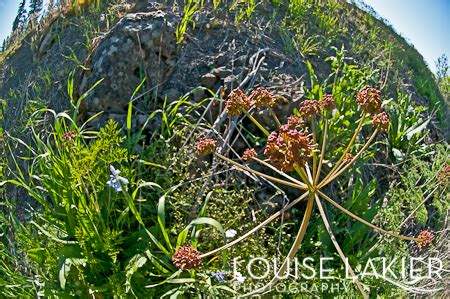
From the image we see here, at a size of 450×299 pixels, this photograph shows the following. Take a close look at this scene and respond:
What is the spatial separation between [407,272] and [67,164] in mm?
2030

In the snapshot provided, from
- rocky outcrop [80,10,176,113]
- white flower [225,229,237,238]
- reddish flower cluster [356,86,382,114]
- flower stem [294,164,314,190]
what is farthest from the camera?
rocky outcrop [80,10,176,113]

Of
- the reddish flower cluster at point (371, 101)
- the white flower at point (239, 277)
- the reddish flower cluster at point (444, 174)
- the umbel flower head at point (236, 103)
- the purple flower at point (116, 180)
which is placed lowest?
the white flower at point (239, 277)

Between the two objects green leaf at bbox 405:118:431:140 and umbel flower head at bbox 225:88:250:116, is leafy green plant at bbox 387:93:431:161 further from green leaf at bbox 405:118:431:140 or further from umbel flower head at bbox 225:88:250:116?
umbel flower head at bbox 225:88:250:116

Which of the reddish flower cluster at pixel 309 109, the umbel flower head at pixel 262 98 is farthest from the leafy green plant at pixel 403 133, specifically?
the umbel flower head at pixel 262 98

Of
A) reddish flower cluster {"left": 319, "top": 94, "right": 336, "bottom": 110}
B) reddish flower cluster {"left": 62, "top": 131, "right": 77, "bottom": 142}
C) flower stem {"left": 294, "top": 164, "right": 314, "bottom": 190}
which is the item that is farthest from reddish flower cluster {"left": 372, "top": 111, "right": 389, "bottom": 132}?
reddish flower cluster {"left": 62, "top": 131, "right": 77, "bottom": 142}

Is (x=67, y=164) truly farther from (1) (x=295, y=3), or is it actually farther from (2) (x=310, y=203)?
(1) (x=295, y=3)

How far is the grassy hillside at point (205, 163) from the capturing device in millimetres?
2846

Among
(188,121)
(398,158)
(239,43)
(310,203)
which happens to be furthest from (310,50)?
(310,203)

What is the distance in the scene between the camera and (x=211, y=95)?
3.84 m

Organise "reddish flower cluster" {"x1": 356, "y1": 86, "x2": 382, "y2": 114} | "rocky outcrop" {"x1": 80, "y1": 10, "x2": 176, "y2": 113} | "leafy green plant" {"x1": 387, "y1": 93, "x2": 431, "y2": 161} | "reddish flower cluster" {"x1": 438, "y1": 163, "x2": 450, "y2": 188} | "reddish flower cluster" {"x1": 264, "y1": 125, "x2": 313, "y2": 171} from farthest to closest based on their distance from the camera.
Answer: "leafy green plant" {"x1": 387, "y1": 93, "x2": 431, "y2": 161} < "rocky outcrop" {"x1": 80, "y1": 10, "x2": 176, "y2": 113} < "reddish flower cluster" {"x1": 438, "y1": 163, "x2": 450, "y2": 188} < "reddish flower cluster" {"x1": 356, "y1": 86, "x2": 382, "y2": 114} < "reddish flower cluster" {"x1": 264, "y1": 125, "x2": 313, "y2": 171}

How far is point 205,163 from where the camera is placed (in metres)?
3.28

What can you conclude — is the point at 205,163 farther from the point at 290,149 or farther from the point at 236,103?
the point at 290,149

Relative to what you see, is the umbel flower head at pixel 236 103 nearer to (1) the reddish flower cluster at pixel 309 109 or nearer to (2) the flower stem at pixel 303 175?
(1) the reddish flower cluster at pixel 309 109

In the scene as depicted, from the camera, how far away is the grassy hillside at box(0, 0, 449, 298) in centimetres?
285
